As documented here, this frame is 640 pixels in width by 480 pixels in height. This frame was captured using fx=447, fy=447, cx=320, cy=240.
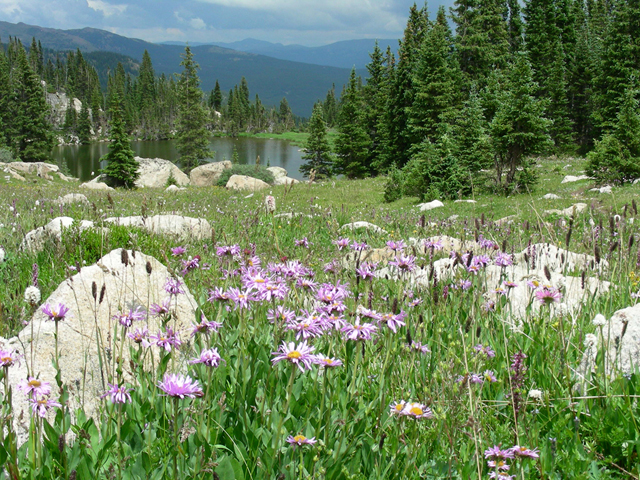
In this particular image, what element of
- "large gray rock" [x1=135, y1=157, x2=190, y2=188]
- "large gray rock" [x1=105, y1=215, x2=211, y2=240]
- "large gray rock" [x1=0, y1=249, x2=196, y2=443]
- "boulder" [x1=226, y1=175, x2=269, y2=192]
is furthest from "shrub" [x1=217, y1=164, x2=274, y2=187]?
"large gray rock" [x1=0, y1=249, x2=196, y2=443]

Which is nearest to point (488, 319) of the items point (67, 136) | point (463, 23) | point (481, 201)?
point (481, 201)

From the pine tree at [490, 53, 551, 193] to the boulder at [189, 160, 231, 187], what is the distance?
69.2ft

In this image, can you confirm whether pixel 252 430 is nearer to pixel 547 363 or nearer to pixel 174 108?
pixel 547 363

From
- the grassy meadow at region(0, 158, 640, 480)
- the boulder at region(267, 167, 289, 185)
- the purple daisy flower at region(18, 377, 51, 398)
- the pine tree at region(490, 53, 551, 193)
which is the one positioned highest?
the pine tree at region(490, 53, 551, 193)

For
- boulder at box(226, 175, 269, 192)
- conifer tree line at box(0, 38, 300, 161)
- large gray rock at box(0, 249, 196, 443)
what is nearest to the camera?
large gray rock at box(0, 249, 196, 443)

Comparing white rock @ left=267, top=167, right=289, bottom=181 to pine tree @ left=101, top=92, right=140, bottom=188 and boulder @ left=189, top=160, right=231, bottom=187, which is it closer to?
boulder @ left=189, top=160, right=231, bottom=187

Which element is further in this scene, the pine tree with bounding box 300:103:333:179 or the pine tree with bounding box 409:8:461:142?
the pine tree with bounding box 300:103:333:179

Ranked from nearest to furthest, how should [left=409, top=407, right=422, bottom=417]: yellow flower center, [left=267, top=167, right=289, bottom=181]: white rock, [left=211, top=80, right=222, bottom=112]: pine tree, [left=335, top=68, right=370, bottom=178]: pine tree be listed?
[left=409, top=407, right=422, bottom=417]: yellow flower center → [left=267, top=167, right=289, bottom=181]: white rock → [left=335, top=68, right=370, bottom=178]: pine tree → [left=211, top=80, right=222, bottom=112]: pine tree

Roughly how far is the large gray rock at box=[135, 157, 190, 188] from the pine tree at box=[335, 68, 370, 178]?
14.1 metres

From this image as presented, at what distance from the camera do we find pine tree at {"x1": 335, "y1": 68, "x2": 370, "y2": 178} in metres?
40.5

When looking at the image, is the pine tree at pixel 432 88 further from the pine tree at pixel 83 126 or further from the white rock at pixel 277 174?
the pine tree at pixel 83 126

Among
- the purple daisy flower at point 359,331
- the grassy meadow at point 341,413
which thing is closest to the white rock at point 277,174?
the grassy meadow at point 341,413

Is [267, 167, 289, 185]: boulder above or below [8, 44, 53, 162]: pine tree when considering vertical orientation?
below

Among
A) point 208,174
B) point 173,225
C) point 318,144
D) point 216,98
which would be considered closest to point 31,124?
point 208,174
